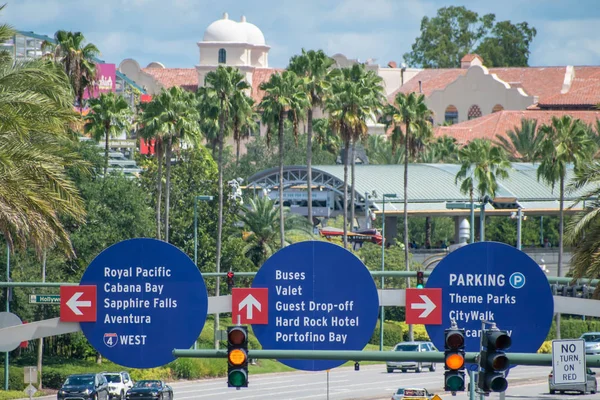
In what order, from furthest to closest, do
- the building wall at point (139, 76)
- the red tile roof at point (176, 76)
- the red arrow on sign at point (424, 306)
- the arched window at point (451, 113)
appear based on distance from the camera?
1. the red tile roof at point (176, 76)
2. the building wall at point (139, 76)
3. the arched window at point (451, 113)
4. the red arrow on sign at point (424, 306)

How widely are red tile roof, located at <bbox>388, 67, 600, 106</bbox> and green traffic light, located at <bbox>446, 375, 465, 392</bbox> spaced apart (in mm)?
140784

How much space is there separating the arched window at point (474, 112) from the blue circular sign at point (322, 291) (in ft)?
489

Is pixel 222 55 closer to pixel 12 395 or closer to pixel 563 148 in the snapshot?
pixel 563 148

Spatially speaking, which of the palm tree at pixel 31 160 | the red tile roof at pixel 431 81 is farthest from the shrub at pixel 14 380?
the red tile roof at pixel 431 81

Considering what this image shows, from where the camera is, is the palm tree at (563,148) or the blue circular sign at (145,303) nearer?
the blue circular sign at (145,303)

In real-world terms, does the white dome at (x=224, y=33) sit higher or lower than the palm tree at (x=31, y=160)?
higher

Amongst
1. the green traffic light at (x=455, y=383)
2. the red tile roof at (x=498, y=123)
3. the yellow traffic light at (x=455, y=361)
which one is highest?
the red tile roof at (x=498, y=123)

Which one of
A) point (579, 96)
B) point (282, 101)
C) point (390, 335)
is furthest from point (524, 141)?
point (282, 101)

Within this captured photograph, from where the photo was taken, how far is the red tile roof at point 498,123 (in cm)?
13634

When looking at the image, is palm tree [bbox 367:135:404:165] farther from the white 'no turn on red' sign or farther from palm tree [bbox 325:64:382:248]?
the white 'no turn on red' sign

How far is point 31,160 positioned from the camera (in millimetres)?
22750

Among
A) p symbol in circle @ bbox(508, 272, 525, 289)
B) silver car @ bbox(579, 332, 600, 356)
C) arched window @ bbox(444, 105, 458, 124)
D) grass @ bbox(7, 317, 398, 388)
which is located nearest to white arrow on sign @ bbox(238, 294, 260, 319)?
p symbol in circle @ bbox(508, 272, 525, 289)

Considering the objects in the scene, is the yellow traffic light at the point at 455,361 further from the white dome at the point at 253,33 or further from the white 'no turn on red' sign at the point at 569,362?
the white dome at the point at 253,33

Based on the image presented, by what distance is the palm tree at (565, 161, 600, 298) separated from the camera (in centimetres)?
2709
